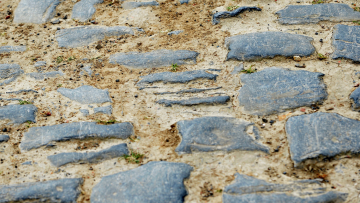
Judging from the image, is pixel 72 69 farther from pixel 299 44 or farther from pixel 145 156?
pixel 299 44

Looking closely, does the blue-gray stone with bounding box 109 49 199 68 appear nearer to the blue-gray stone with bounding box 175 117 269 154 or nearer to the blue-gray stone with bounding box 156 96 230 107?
the blue-gray stone with bounding box 156 96 230 107

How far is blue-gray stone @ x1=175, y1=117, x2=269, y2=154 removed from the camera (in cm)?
303

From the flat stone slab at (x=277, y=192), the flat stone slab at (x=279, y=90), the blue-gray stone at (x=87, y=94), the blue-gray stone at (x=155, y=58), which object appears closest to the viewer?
the flat stone slab at (x=277, y=192)

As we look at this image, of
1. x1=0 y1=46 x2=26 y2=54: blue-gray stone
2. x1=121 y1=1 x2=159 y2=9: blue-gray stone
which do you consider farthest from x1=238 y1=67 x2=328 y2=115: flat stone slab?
x1=0 y1=46 x2=26 y2=54: blue-gray stone

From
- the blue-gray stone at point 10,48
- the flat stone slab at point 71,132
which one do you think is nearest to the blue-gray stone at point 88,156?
the flat stone slab at point 71,132

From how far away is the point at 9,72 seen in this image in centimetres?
402

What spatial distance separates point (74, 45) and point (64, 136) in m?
1.56

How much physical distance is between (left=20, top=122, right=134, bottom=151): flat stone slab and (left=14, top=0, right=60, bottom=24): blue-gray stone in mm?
2092

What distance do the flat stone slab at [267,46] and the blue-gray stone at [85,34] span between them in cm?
143

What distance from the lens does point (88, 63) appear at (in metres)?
4.10

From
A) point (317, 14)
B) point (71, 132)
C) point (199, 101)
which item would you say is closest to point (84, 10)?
point (71, 132)

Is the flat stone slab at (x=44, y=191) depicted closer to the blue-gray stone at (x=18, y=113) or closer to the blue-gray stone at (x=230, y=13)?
the blue-gray stone at (x=18, y=113)

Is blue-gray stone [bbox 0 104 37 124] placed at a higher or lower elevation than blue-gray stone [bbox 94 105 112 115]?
higher

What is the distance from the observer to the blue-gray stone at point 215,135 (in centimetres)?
303
